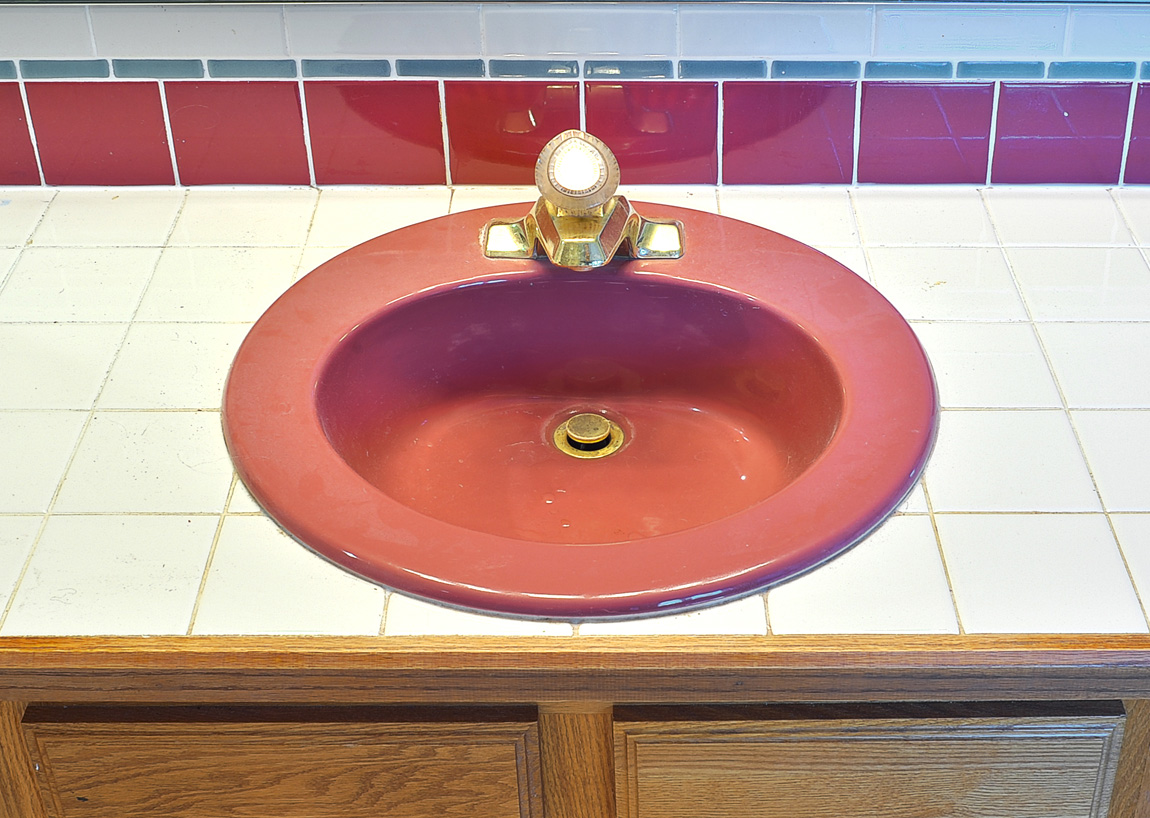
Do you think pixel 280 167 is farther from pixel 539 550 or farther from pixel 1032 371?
pixel 1032 371

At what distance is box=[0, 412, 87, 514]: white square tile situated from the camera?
99cm

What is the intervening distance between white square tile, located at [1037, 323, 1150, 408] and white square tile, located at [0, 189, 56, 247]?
1.03m

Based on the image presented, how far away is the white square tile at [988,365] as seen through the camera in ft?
3.52

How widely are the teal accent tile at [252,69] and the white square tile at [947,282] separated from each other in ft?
2.08

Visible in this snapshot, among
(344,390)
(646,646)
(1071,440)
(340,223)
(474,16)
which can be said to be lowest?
(646,646)

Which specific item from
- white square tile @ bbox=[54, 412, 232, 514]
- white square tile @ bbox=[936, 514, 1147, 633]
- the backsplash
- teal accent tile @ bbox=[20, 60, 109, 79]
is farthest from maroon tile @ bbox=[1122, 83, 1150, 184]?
teal accent tile @ bbox=[20, 60, 109, 79]

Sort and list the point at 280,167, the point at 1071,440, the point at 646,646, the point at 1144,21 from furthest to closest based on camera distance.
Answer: the point at 280,167, the point at 1144,21, the point at 1071,440, the point at 646,646

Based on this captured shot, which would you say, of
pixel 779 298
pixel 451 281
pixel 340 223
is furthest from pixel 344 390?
pixel 779 298

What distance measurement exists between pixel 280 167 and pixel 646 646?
2.52 ft

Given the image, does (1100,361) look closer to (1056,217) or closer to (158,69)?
(1056,217)

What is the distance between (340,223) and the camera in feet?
4.35

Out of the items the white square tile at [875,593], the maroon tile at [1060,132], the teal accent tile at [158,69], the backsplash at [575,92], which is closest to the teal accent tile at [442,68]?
the backsplash at [575,92]

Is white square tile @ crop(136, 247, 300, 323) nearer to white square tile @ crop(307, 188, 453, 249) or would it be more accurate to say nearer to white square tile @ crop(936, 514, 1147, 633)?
white square tile @ crop(307, 188, 453, 249)

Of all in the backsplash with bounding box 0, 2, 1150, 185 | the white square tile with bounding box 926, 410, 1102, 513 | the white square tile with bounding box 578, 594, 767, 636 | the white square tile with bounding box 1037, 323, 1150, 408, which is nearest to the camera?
the white square tile with bounding box 578, 594, 767, 636
